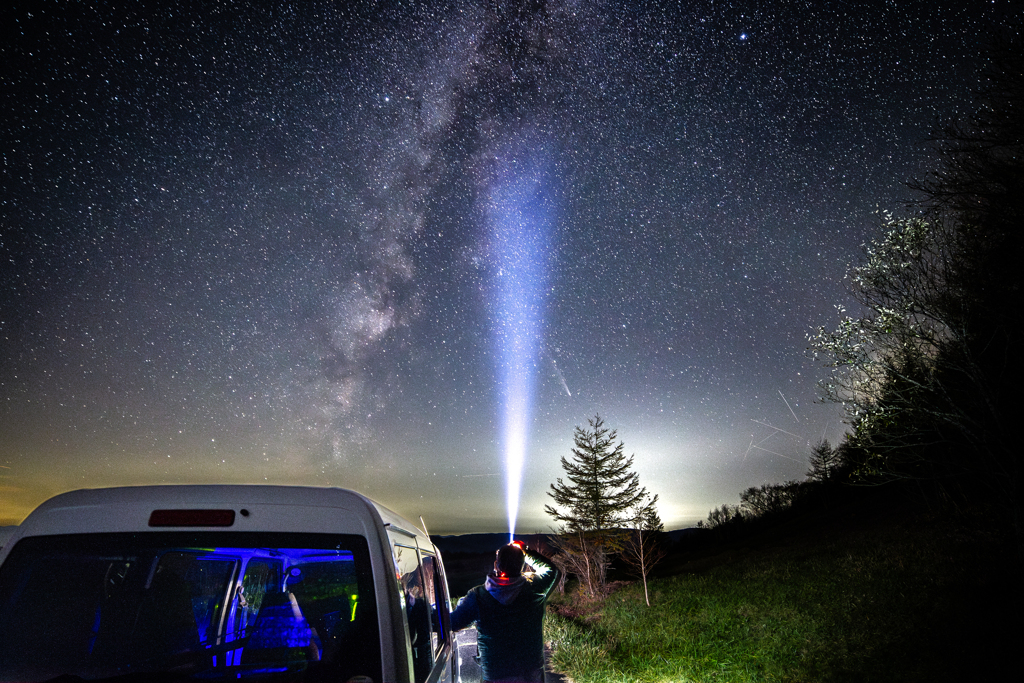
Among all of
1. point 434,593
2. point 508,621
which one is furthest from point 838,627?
point 434,593

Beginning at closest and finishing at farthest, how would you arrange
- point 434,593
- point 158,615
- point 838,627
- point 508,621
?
point 158,615 < point 434,593 < point 508,621 < point 838,627

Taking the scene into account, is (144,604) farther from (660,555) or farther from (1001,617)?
(660,555)

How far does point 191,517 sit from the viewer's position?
6.50 feet

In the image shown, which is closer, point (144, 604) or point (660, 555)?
point (144, 604)

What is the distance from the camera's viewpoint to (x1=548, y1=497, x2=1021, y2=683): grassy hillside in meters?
9.86

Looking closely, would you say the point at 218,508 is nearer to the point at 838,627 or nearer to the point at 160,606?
the point at 160,606

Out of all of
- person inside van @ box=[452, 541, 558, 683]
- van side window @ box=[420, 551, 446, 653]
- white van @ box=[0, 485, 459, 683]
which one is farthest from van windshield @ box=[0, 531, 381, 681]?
person inside van @ box=[452, 541, 558, 683]

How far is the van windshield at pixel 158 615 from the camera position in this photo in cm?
197

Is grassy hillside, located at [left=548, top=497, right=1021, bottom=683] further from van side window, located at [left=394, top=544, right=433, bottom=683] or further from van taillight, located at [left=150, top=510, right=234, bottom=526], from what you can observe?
van taillight, located at [left=150, top=510, right=234, bottom=526]

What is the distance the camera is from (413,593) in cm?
273

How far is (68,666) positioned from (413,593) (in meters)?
1.35

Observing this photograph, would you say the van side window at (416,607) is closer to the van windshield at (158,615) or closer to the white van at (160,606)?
the white van at (160,606)

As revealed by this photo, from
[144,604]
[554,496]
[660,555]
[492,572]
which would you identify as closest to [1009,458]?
[492,572]

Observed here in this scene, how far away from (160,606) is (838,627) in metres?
14.0
